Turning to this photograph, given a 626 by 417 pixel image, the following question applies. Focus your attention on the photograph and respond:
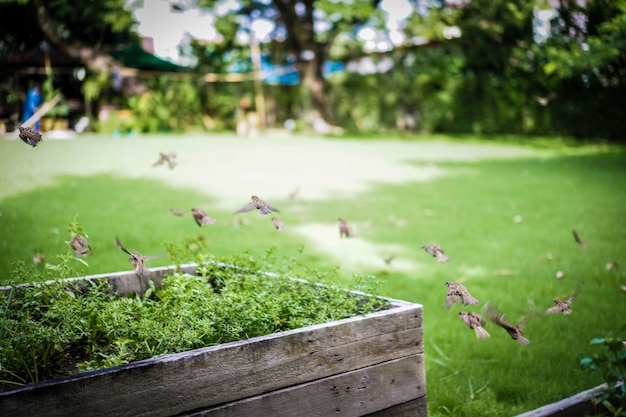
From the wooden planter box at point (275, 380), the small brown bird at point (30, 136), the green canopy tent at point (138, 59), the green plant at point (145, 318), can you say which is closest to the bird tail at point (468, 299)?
the wooden planter box at point (275, 380)

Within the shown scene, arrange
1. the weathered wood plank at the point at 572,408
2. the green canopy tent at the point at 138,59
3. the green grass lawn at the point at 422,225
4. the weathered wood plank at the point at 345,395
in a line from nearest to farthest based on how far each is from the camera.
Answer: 1. the weathered wood plank at the point at 345,395
2. the weathered wood plank at the point at 572,408
3. the green grass lawn at the point at 422,225
4. the green canopy tent at the point at 138,59

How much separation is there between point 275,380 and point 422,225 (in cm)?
454

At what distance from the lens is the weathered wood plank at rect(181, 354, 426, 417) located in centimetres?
196

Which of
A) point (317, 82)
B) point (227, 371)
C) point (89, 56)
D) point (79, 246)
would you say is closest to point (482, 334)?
point (227, 371)

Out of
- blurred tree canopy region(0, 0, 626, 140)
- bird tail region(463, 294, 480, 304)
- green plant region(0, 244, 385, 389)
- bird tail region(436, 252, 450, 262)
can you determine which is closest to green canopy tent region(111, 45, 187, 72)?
blurred tree canopy region(0, 0, 626, 140)

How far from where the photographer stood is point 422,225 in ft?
20.8

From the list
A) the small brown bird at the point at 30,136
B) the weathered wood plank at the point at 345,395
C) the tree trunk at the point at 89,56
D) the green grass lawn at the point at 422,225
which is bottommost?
the green grass lawn at the point at 422,225

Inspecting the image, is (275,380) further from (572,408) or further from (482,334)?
(572,408)

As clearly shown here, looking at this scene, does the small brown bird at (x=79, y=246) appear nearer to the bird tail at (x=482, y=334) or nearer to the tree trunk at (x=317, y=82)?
the bird tail at (x=482, y=334)

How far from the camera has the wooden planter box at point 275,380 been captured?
1.69 meters

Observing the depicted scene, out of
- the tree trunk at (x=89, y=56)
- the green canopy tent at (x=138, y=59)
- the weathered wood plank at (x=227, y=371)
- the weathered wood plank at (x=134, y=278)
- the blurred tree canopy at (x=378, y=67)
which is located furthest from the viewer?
the green canopy tent at (x=138, y=59)

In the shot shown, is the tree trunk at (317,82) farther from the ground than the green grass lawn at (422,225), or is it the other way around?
the tree trunk at (317,82)

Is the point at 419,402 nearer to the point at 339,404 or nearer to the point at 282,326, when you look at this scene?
the point at 339,404

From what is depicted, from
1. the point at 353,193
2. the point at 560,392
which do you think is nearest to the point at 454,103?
the point at 353,193
